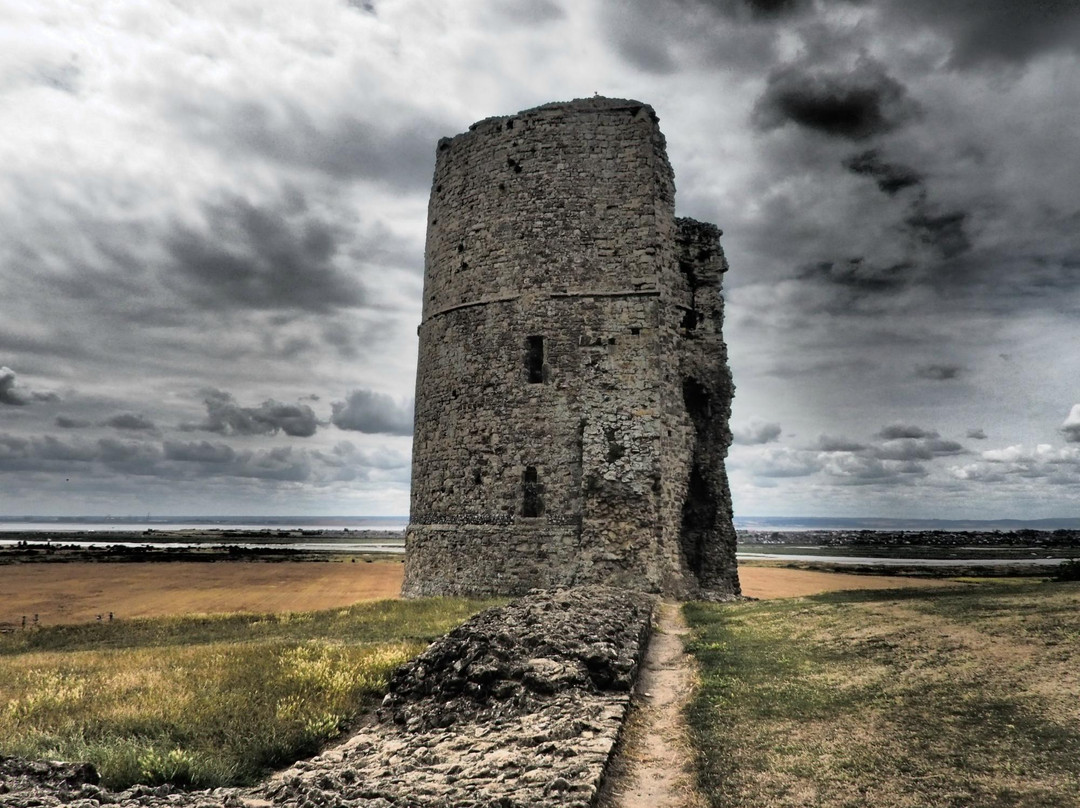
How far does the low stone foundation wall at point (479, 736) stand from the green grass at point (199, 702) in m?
0.36

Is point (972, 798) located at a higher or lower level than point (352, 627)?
higher

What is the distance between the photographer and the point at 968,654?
733cm

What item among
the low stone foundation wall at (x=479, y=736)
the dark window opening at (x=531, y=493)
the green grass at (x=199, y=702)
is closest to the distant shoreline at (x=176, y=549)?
the dark window opening at (x=531, y=493)

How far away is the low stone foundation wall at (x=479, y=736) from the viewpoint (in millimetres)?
4324

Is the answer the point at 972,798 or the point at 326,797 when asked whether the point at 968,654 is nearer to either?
the point at 972,798

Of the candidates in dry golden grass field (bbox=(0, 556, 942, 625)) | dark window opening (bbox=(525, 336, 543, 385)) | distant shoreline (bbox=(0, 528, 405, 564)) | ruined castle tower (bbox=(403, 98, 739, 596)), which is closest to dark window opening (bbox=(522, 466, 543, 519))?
ruined castle tower (bbox=(403, 98, 739, 596))

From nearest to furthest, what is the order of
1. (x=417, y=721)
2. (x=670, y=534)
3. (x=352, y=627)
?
1. (x=417, y=721)
2. (x=352, y=627)
3. (x=670, y=534)

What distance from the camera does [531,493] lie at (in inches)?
653

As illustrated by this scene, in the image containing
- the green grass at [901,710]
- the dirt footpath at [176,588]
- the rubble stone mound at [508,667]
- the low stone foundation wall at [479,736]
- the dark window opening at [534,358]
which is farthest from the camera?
the dirt footpath at [176,588]

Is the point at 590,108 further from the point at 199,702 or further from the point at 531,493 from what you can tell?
the point at 199,702

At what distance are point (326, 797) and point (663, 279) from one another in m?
14.3

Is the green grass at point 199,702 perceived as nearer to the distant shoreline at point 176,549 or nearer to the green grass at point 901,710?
the green grass at point 901,710

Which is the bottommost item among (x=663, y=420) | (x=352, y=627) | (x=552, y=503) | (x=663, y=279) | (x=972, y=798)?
(x=352, y=627)

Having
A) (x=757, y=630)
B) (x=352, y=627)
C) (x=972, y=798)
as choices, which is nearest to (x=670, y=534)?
(x=757, y=630)
